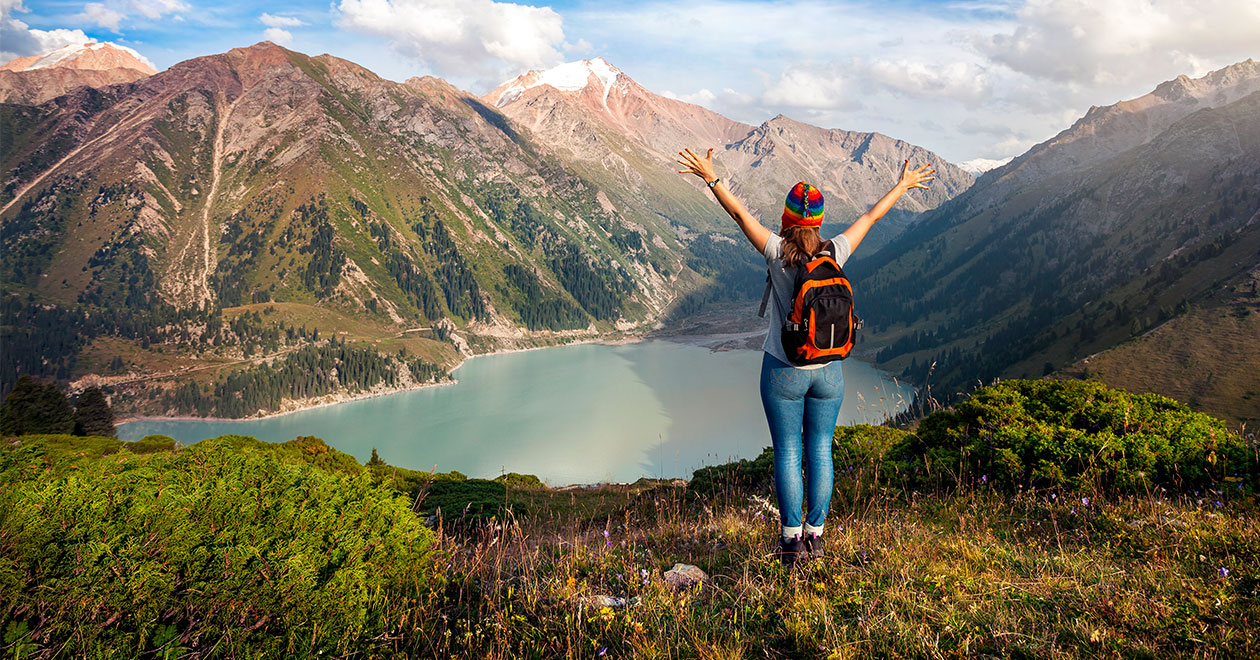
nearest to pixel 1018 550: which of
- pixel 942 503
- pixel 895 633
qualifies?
pixel 942 503

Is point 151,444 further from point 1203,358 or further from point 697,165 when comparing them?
point 1203,358

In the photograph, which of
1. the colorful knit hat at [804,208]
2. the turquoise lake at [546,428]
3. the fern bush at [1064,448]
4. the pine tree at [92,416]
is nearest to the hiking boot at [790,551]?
the fern bush at [1064,448]

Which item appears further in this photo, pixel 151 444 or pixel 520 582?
pixel 151 444

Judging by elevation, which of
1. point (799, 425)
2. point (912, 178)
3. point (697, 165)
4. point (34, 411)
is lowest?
point (34, 411)

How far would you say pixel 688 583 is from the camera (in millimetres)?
5402

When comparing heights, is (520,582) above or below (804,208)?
below

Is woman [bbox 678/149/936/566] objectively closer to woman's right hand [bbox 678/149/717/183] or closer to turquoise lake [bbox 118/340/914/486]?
woman's right hand [bbox 678/149/717/183]

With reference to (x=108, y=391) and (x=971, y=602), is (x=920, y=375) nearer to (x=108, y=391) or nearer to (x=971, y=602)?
(x=971, y=602)

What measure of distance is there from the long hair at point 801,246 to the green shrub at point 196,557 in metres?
4.44

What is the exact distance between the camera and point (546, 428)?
150 meters

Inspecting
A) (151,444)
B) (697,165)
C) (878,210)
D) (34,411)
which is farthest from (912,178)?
(34,411)

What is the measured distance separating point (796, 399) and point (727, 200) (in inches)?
95.1

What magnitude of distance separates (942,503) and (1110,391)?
521cm

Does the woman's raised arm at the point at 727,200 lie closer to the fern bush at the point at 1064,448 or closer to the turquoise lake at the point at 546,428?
the fern bush at the point at 1064,448
